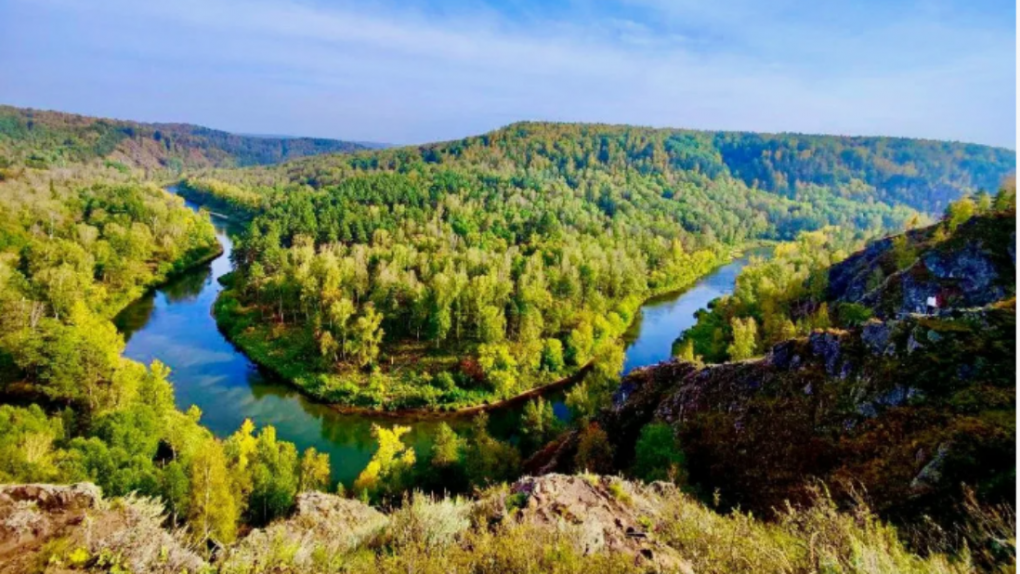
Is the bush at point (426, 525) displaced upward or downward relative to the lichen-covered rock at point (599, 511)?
upward

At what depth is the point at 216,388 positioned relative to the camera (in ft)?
131

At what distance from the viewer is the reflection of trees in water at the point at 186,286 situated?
203ft

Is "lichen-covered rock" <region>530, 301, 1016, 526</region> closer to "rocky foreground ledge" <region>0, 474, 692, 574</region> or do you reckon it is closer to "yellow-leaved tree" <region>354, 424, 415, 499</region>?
"rocky foreground ledge" <region>0, 474, 692, 574</region>

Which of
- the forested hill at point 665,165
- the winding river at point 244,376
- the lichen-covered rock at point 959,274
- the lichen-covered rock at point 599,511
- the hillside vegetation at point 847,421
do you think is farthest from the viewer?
the forested hill at point 665,165

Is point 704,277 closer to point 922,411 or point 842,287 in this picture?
point 842,287

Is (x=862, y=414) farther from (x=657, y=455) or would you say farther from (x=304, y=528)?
(x=304, y=528)

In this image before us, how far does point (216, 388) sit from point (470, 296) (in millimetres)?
21409

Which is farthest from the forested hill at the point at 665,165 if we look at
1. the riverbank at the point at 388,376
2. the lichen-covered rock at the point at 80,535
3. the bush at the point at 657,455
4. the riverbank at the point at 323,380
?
the lichen-covered rock at the point at 80,535

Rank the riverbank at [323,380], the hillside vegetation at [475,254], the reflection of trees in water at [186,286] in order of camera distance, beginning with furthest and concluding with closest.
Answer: the reflection of trees in water at [186,286] < the hillside vegetation at [475,254] < the riverbank at [323,380]

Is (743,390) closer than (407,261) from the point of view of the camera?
Yes

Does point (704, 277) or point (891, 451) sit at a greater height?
point (891, 451)

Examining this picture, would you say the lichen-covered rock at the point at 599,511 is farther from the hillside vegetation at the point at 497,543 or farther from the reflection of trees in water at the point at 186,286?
the reflection of trees in water at the point at 186,286

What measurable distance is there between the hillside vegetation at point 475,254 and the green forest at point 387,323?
0.34 meters

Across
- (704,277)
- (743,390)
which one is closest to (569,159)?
(704,277)
